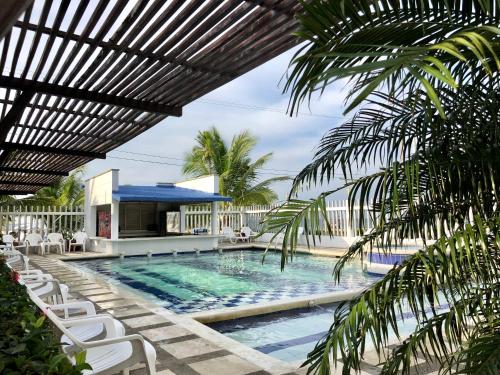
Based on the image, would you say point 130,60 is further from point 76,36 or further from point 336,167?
point 336,167

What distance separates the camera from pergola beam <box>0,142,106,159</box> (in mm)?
7258

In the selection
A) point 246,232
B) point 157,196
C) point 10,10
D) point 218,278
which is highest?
point 157,196

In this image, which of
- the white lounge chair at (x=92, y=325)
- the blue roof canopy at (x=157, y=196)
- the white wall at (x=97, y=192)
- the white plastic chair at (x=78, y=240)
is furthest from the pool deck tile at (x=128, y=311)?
the white plastic chair at (x=78, y=240)

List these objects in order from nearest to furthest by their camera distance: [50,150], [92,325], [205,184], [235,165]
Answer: [92,325] < [50,150] < [205,184] < [235,165]

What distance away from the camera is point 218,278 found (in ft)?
34.8

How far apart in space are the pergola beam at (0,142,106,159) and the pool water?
4.41m

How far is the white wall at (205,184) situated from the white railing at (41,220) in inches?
204

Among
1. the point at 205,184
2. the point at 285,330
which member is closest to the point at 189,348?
the point at 285,330

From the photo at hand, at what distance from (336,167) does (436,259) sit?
80 centimetres

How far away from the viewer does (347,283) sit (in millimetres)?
9508

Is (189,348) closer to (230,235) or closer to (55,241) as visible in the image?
(55,241)

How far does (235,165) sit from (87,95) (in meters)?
18.9

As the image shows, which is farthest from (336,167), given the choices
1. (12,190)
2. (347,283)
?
(12,190)

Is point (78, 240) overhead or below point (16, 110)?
below
